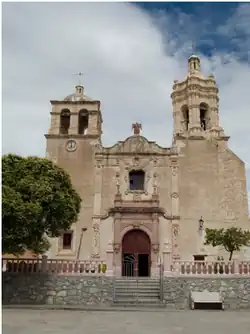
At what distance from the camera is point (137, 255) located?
20.4 m

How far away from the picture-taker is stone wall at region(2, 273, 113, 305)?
14.6 m

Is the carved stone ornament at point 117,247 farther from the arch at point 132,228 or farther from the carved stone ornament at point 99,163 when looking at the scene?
the carved stone ornament at point 99,163

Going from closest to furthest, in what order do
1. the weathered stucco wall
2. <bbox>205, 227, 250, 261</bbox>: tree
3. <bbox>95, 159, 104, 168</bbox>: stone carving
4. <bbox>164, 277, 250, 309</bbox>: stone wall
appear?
1. <bbox>164, 277, 250, 309</bbox>: stone wall
2. <bbox>205, 227, 250, 261</bbox>: tree
3. the weathered stucco wall
4. <bbox>95, 159, 104, 168</bbox>: stone carving

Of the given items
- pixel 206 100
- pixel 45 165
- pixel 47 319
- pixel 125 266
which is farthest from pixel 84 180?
pixel 47 319

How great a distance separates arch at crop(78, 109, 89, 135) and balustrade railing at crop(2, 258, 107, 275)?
1054 cm

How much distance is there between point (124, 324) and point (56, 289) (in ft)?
19.3

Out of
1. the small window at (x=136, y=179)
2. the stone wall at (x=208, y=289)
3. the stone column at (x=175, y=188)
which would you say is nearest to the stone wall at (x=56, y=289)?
the stone wall at (x=208, y=289)

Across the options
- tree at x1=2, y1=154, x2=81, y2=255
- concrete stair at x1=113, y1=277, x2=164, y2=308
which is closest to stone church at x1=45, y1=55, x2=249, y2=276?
concrete stair at x1=113, y1=277, x2=164, y2=308

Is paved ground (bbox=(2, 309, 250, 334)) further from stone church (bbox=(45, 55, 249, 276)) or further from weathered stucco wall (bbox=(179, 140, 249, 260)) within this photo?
weathered stucco wall (bbox=(179, 140, 249, 260))

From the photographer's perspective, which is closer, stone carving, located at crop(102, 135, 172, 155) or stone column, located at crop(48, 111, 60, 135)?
stone carving, located at crop(102, 135, 172, 155)

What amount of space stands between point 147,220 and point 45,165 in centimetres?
742

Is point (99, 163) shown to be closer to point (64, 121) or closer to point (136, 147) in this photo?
point (136, 147)

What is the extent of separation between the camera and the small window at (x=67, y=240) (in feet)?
68.9

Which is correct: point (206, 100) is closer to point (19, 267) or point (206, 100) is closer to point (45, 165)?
point (45, 165)
